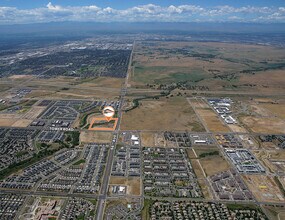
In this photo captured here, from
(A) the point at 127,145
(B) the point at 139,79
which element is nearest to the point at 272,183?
(A) the point at 127,145

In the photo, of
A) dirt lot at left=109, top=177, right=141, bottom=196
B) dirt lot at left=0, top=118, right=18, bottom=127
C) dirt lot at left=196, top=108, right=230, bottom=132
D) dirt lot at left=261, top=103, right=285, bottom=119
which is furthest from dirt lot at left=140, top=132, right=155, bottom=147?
dirt lot at left=261, top=103, right=285, bottom=119

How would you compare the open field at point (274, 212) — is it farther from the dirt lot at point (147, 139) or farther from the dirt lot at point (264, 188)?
the dirt lot at point (147, 139)

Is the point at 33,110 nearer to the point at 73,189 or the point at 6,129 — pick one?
the point at 6,129

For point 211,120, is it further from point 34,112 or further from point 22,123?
point 34,112

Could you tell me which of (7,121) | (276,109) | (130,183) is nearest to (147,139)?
(130,183)

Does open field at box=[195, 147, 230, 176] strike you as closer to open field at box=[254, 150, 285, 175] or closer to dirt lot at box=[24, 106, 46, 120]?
open field at box=[254, 150, 285, 175]
